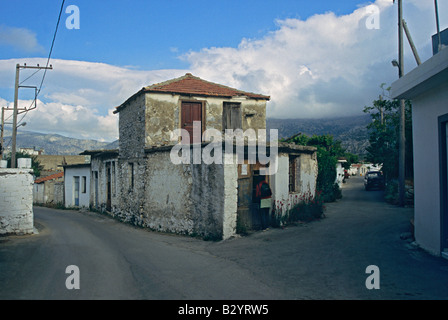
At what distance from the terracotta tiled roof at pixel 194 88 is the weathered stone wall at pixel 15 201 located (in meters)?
5.84

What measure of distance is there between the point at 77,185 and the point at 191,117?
615 inches

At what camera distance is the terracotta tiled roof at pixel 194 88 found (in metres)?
15.0

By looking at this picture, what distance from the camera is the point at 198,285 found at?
5.70 m

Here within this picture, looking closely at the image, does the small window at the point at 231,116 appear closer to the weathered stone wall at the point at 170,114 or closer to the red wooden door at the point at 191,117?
the weathered stone wall at the point at 170,114

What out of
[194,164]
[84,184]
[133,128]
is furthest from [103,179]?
[194,164]

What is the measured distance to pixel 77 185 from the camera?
87.7 ft

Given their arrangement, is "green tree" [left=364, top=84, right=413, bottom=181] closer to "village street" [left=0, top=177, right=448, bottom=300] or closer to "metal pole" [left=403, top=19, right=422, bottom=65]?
"metal pole" [left=403, top=19, right=422, bottom=65]

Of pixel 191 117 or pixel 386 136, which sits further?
pixel 386 136

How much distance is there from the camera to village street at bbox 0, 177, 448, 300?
534 cm

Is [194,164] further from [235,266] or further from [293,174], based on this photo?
[235,266]

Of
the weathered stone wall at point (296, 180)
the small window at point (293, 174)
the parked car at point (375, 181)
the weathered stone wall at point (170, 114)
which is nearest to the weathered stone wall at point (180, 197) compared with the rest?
the weathered stone wall at point (170, 114)

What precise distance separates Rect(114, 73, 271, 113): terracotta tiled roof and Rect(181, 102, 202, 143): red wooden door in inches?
22.3
